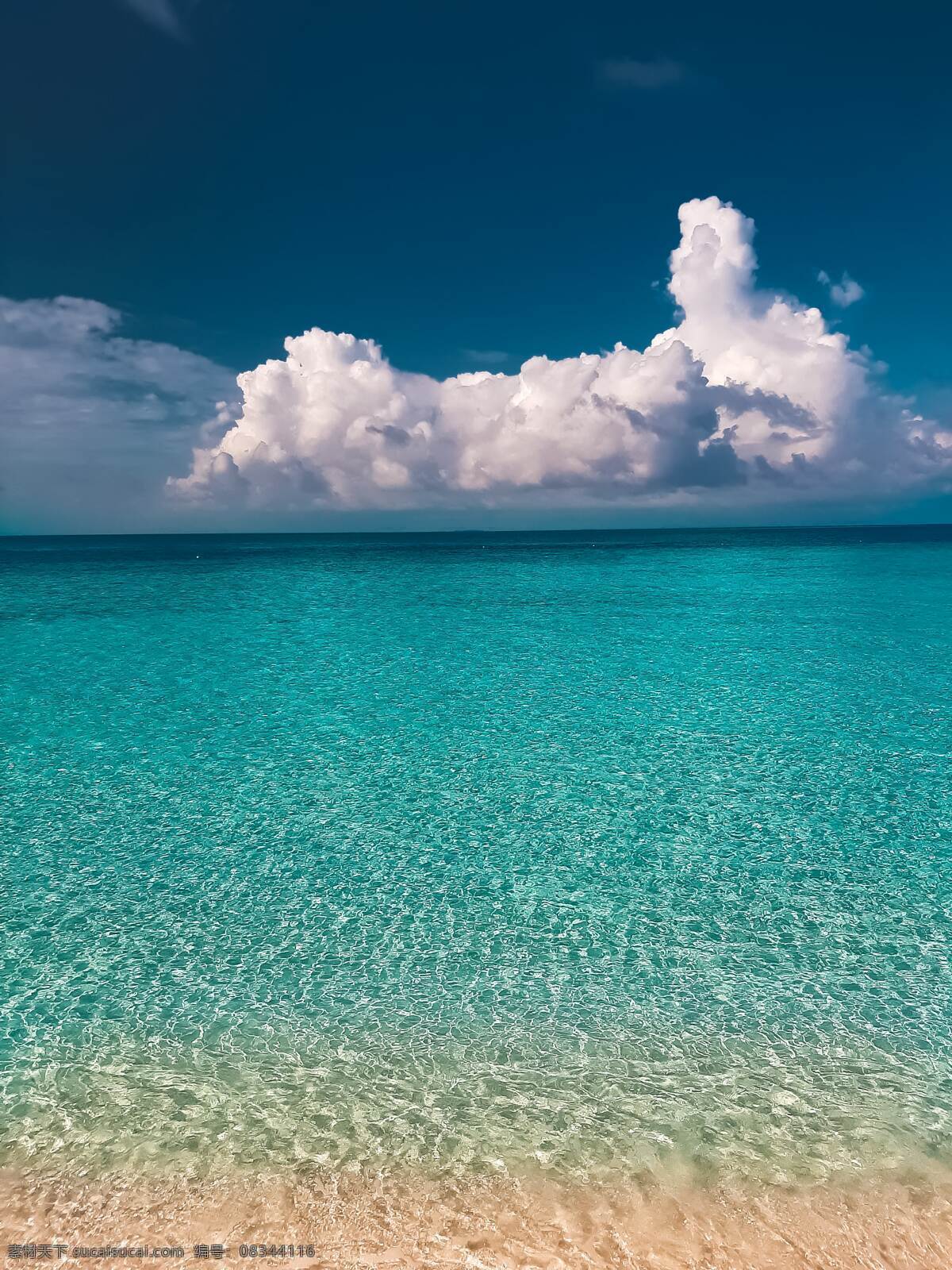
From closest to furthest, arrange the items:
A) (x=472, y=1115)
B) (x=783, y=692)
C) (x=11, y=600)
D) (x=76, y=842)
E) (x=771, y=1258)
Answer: (x=771, y=1258)
(x=472, y=1115)
(x=76, y=842)
(x=783, y=692)
(x=11, y=600)

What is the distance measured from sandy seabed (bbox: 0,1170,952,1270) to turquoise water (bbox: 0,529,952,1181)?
0.20 metres

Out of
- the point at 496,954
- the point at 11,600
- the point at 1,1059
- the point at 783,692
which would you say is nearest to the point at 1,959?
the point at 1,1059

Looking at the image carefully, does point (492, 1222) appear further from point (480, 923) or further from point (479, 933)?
point (480, 923)

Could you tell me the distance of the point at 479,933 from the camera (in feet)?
26.9

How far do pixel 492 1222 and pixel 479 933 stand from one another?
11.5ft

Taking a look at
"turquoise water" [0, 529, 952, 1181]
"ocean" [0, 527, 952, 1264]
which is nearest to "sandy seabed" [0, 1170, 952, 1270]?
"ocean" [0, 527, 952, 1264]

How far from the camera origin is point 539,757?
1374 cm

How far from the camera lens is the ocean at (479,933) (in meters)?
5.38

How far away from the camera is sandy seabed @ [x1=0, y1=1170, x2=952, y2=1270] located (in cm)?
446

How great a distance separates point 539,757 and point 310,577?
4955 cm

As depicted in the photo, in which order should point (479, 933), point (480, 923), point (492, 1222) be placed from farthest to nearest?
1. point (480, 923)
2. point (479, 933)
3. point (492, 1222)

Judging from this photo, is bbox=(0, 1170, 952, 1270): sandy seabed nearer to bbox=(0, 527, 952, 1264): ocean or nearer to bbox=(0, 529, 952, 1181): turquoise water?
bbox=(0, 527, 952, 1264): ocean

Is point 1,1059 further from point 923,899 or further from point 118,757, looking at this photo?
point 923,899

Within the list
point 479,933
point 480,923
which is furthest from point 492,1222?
point 480,923
